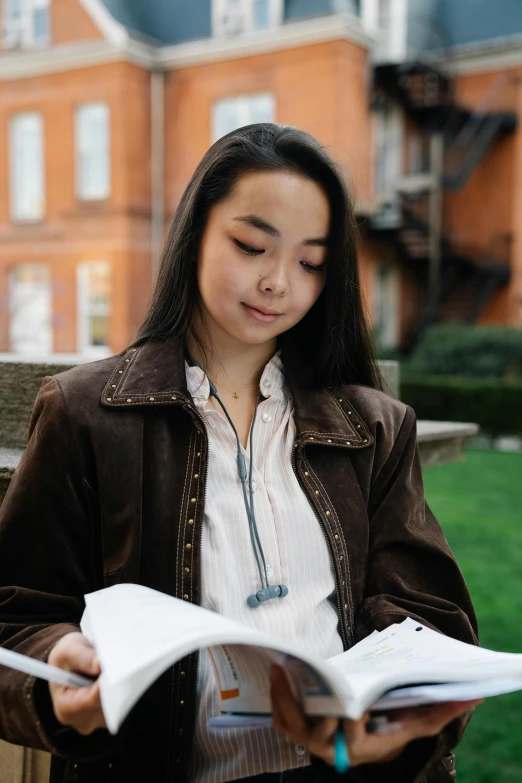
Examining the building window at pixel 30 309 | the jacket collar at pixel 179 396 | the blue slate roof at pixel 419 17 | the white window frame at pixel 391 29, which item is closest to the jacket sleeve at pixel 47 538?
the jacket collar at pixel 179 396

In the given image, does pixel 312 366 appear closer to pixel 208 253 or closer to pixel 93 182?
pixel 208 253

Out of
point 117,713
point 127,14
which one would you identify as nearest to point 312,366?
point 117,713

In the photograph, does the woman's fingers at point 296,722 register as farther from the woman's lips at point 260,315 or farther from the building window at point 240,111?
the building window at point 240,111

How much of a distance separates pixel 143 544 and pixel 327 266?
1.97 feet

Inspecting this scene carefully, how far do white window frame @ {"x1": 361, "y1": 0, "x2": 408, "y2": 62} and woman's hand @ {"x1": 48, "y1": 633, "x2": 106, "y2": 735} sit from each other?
1491cm

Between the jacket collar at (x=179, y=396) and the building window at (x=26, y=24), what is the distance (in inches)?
620

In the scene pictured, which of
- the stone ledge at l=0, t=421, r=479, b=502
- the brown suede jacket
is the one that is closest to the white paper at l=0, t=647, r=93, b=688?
the brown suede jacket

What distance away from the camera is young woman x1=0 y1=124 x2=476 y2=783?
136cm

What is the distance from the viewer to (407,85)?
14.8 metres

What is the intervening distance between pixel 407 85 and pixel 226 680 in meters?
15.0

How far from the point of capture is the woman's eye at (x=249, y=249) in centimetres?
146

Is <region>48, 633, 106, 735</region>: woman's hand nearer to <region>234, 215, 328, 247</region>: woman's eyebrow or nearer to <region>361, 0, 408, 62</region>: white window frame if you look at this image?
<region>234, 215, 328, 247</region>: woman's eyebrow

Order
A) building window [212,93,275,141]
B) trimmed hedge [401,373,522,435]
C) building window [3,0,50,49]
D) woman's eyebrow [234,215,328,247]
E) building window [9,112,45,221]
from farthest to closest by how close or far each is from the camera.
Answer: building window [9,112,45,221], building window [3,0,50,49], building window [212,93,275,141], trimmed hedge [401,373,522,435], woman's eyebrow [234,215,328,247]

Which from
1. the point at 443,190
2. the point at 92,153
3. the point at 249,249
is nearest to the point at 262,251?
the point at 249,249
